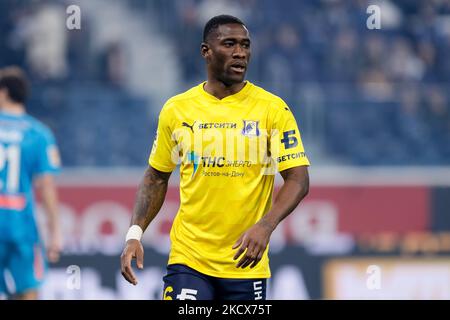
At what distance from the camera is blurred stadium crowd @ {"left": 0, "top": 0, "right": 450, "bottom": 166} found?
13188 mm

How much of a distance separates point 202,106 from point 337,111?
7268 mm

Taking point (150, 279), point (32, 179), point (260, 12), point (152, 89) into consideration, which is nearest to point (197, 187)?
point (32, 179)

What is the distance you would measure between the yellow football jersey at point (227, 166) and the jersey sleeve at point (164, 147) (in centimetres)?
7

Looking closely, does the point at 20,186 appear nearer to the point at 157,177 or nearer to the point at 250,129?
the point at 157,177

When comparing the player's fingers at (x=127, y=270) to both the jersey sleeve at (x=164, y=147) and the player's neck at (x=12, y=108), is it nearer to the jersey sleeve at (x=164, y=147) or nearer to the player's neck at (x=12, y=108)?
the jersey sleeve at (x=164, y=147)

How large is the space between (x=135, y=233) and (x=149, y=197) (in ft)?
0.95

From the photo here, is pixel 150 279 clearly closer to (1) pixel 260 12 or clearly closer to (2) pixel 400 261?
(2) pixel 400 261

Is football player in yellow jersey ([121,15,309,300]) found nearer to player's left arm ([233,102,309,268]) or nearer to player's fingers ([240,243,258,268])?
player's left arm ([233,102,309,268])

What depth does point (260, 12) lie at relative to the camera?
15562mm

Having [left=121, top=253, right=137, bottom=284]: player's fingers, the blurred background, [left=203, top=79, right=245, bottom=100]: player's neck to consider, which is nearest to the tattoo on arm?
[left=121, top=253, right=137, bottom=284]: player's fingers

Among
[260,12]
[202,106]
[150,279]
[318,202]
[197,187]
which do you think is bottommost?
[150,279]

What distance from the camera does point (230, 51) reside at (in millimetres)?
6031

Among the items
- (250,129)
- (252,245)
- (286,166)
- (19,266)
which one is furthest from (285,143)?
(19,266)

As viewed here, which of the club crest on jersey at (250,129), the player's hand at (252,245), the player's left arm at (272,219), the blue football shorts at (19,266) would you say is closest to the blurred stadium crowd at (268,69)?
the blue football shorts at (19,266)
